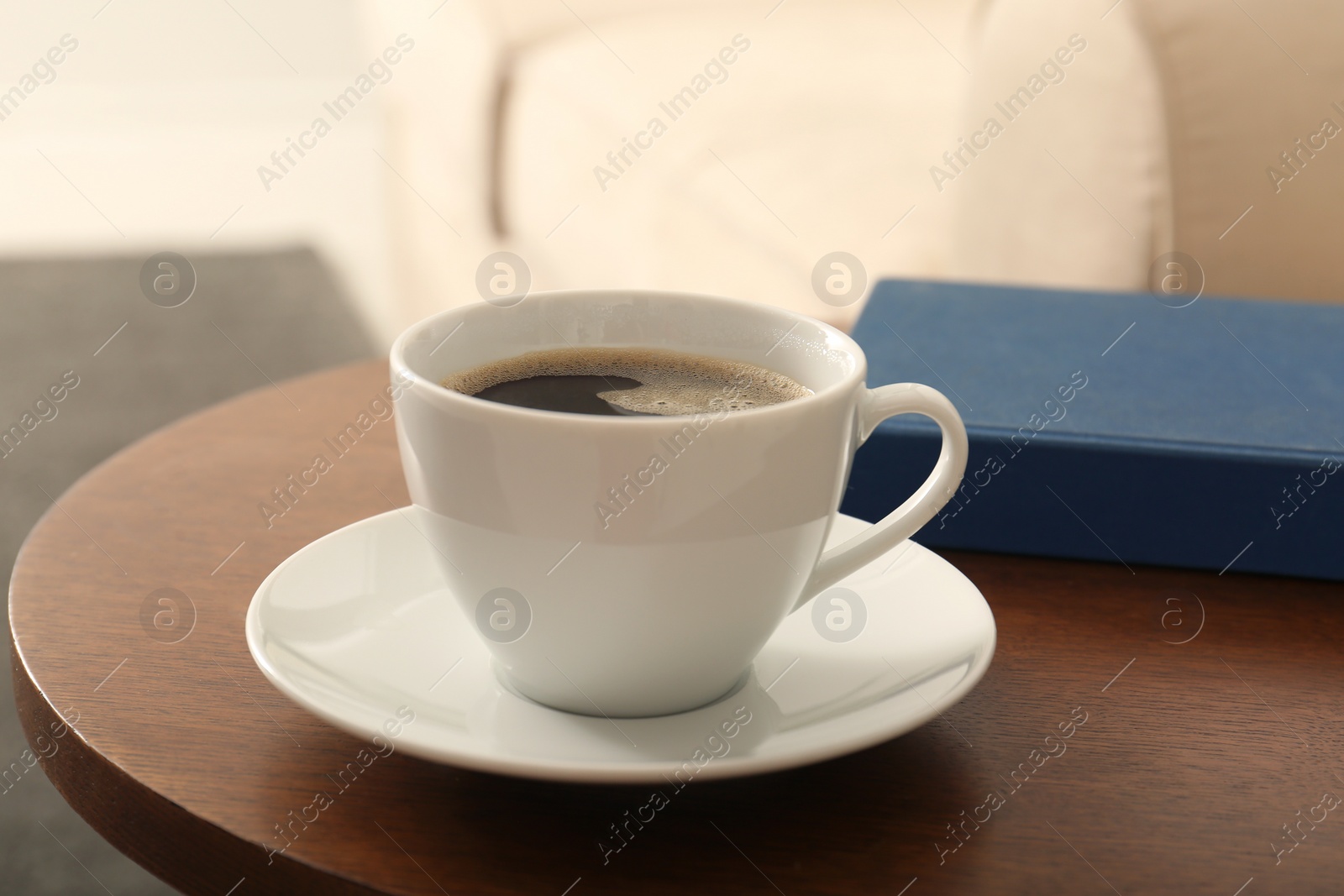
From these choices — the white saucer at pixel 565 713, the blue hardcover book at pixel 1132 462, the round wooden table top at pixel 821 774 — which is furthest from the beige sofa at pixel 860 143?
the white saucer at pixel 565 713

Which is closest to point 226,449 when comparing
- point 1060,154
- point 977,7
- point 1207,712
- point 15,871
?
point 1207,712

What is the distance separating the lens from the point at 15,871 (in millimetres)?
1216

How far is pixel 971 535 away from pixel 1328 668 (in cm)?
18

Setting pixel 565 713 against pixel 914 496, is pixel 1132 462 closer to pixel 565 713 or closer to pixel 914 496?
pixel 914 496

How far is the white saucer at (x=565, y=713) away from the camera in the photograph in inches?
16.3

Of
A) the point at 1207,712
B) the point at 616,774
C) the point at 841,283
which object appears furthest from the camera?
the point at 841,283

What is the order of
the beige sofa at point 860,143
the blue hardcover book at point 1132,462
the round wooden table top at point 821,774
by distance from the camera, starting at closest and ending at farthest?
the round wooden table top at point 821,774, the blue hardcover book at point 1132,462, the beige sofa at point 860,143

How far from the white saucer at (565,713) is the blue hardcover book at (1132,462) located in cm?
9

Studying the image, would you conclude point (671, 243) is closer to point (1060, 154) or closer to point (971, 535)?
point (1060, 154)

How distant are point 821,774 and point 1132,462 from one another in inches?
10.9

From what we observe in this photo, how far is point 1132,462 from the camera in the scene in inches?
24.9

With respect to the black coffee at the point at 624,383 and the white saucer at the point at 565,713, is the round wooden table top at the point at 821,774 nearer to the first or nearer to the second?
the white saucer at the point at 565,713

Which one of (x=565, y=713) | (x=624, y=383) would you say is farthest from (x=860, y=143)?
(x=565, y=713)

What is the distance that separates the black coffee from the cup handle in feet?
0.14
